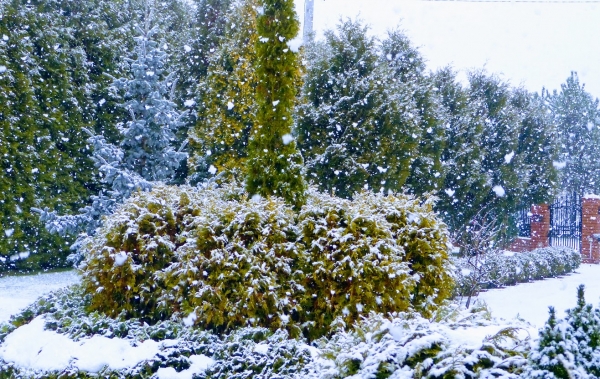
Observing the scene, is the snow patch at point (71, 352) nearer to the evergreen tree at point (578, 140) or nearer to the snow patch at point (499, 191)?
the snow patch at point (499, 191)

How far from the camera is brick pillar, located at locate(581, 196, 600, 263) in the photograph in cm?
1584

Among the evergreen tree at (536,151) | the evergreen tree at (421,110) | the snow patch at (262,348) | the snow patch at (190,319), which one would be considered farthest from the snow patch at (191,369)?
the evergreen tree at (536,151)

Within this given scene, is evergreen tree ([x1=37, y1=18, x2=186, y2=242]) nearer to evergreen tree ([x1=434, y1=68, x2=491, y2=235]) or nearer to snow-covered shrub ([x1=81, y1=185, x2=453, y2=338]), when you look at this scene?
snow-covered shrub ([x1=81, y1=185, x2=453, y2=338])

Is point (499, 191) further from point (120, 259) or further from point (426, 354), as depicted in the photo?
point (426, 354)

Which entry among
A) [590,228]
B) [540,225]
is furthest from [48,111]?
[590,228]

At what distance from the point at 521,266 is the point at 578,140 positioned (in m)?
19.7

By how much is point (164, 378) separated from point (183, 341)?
1.19 ft

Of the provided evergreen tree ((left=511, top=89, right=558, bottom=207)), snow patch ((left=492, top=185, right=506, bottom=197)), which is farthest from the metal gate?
snow patch ((left=492, top=185, right=506, bottom=197))

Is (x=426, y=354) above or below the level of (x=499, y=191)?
below

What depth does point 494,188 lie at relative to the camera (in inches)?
596

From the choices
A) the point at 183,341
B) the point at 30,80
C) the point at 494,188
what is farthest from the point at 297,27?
the point at 494,188

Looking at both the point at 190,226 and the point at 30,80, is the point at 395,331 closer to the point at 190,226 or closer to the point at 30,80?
the point at 190,226

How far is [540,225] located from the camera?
55.9 feet

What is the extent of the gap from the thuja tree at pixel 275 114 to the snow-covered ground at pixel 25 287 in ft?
13.7
